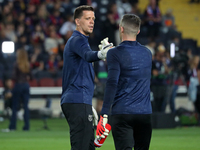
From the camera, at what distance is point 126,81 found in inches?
202

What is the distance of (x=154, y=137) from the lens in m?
12.7

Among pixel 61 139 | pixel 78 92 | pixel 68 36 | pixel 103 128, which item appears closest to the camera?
pixel 103 128

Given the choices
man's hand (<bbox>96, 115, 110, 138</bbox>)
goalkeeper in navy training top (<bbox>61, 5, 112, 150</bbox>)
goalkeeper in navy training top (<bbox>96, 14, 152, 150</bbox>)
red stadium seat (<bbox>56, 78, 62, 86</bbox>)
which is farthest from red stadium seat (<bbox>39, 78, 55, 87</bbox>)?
man's hand (<bbox>96, 115, 110, 138</bbox>)

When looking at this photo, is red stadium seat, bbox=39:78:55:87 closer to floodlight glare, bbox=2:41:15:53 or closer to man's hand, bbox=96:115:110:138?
floodlight glare, bbox=2:41:15:53

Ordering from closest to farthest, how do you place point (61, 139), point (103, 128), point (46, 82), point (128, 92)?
point (103, 128), point (128, 92), point (61, 139), point (46, 82)

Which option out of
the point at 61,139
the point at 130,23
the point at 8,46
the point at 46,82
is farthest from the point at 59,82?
the point at 130,23

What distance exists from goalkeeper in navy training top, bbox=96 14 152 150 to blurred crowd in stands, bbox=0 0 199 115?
421 inches

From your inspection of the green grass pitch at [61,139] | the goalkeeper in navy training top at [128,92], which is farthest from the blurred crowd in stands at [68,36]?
the goalkeeper in navy training top at [128,92]

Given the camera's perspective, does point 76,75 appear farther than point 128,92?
Yes

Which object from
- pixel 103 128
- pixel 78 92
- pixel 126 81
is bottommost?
pixel 103 128

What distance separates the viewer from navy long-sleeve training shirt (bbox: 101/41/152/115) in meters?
5.04

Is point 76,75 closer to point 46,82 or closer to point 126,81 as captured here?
point 126,81

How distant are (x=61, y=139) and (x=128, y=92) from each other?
739 centimetres

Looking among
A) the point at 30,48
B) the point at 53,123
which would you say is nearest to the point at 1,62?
the point at 30,48
